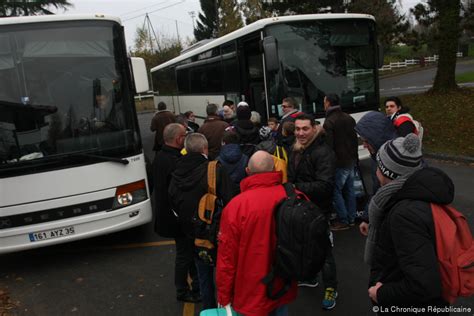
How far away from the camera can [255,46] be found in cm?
818

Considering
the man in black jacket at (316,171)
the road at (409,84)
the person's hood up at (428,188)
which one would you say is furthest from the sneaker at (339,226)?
the road at (409,84)

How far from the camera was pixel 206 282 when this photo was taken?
11.6 ft

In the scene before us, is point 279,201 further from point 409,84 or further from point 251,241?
point 409,84

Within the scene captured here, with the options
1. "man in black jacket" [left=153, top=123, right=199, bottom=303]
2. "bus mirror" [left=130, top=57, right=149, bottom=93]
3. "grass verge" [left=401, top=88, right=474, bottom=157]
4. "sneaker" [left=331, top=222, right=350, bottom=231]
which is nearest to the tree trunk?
"grass verge" [left=401, top=88, right=474, bottom=157]

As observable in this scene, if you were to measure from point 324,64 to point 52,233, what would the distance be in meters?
5.70

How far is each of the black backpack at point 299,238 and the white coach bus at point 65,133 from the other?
3268 mm

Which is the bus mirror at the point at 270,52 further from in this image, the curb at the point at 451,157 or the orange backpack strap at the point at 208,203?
the curb at the point at 451,157

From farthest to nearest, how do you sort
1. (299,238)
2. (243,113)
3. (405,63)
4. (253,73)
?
(405,63) < (253,73) < (243,113) < (299,238)

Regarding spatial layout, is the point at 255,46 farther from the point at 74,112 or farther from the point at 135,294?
the point at 135,294

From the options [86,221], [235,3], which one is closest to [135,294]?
[86,221]

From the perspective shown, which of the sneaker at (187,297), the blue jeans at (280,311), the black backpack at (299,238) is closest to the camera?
the black backpack at (299,238)

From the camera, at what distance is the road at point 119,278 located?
406 cm

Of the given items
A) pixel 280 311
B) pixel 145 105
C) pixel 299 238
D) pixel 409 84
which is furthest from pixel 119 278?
pixel 145 105

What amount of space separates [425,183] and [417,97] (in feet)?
51.2
